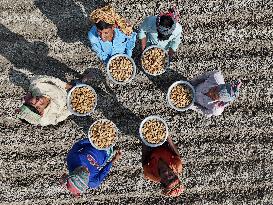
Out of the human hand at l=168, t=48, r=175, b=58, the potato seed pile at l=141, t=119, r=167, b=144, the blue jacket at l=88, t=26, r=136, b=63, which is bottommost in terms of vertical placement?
the potato seed pile at l=141, t=119, r=167, b=144

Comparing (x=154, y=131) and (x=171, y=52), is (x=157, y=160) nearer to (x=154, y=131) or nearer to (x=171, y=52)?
(x=154, y=131)

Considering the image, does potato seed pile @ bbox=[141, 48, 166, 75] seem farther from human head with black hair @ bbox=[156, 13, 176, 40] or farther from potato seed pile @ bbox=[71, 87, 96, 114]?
potato seed pile @ bbox=[71, 87, 96, 114]

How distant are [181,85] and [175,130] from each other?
0.84 metres

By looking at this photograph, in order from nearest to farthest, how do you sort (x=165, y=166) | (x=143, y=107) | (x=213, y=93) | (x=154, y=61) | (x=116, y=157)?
(x=165, y=166) → (x=213, y=93) → (x=154, y=61) → (x=116, y=157) → (x=143, y=107)

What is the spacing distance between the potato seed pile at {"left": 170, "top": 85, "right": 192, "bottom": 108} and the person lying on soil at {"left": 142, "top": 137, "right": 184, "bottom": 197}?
51 centimetres

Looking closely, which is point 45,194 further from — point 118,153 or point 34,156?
point 118,153

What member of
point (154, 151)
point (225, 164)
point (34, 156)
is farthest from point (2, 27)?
point (225, 164)

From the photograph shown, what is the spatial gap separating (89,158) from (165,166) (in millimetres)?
1051

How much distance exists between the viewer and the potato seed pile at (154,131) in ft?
18.0

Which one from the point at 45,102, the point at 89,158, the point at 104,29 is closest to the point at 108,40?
the point at 104,29

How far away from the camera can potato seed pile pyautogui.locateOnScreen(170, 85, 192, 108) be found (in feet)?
18.0

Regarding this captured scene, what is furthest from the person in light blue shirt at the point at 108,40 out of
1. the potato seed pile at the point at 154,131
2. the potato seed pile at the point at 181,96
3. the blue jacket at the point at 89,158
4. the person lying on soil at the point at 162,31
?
the blue jacket at the point at 89,158

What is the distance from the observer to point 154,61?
215 inches

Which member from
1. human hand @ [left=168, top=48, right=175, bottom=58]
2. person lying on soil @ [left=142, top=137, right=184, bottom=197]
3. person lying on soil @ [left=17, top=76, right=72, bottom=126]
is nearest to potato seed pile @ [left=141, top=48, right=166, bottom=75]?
human hand @ [left=168, top=48, right=175, bottom=58]
